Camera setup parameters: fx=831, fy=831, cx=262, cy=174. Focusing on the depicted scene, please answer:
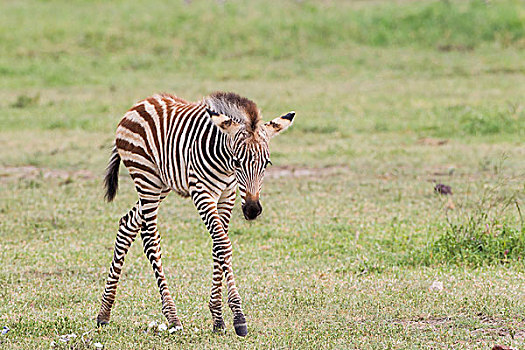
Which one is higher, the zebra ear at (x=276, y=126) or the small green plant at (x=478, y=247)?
the zebra ear at (x=276, y=126)

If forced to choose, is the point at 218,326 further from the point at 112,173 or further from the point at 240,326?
the point at 112,173

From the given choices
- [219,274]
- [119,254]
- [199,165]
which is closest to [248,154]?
[199,165]

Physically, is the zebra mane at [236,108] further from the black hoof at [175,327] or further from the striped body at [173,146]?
the black hoof at [175,327]

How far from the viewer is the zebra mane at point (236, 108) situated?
18.9 feet

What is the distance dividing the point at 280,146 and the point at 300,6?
40.7 feet

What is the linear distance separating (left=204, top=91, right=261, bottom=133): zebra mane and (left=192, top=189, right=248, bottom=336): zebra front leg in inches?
22.7

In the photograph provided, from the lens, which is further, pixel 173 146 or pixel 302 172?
pixel 302 172

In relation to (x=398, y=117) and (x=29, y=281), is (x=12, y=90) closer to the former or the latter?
(x=398, y=117)

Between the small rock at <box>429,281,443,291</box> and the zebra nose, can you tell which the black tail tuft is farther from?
the small rock at <box>429,281,443,291</box>

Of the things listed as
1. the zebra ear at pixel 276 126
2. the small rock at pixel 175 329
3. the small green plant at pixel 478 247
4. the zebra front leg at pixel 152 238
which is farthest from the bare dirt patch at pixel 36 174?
the zebra ear at pixel 276 126

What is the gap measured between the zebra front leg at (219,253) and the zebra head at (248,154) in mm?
305

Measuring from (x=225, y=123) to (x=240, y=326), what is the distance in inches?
56.8

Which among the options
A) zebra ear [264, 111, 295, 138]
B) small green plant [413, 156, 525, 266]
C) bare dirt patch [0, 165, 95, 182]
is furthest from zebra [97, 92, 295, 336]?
bare dirt patch [0, 165, 95, 182]

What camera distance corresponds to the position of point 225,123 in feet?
18.7
